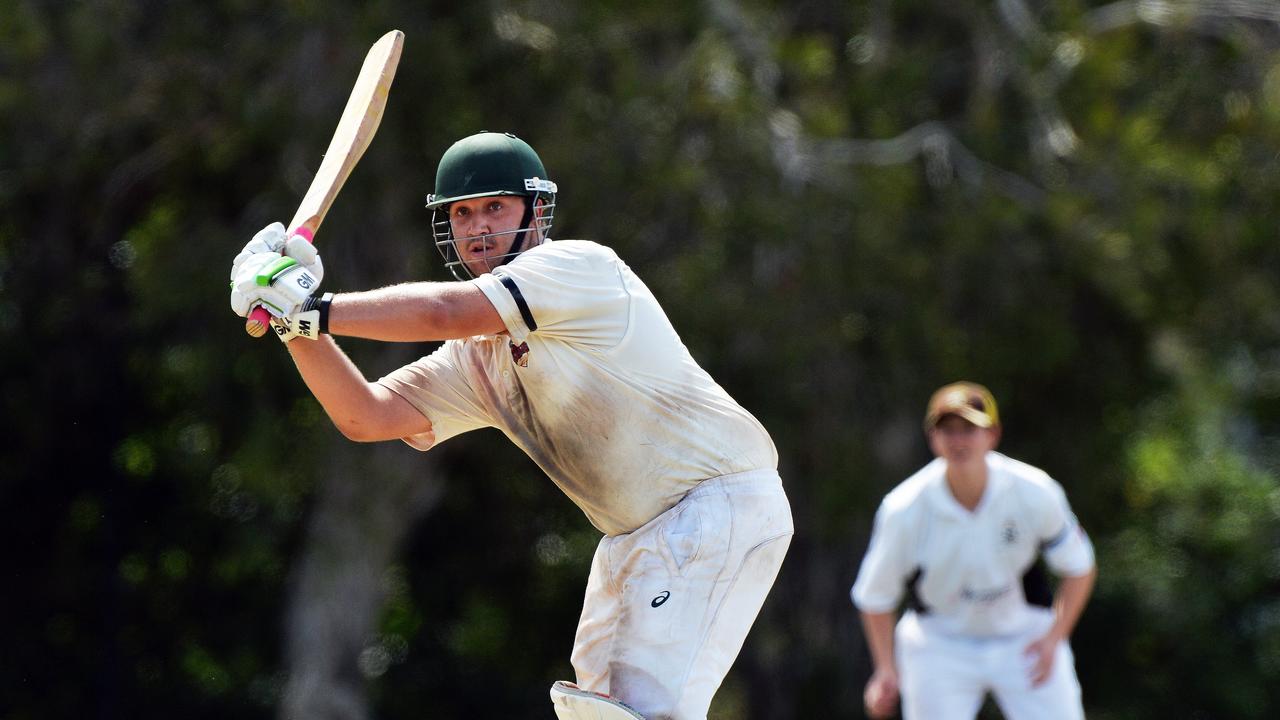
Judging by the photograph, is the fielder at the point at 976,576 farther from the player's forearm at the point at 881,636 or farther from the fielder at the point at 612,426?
the fielder at the point at 612,426

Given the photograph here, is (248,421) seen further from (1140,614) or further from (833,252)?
(1140,614)

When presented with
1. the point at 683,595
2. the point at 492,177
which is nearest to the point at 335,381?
the point at 492,177

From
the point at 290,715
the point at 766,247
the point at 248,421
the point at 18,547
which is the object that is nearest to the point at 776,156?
the point at 766,247

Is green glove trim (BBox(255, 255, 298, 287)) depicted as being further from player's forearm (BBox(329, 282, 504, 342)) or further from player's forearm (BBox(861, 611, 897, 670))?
player's forearm (BBox(861, 611, 897, 670))

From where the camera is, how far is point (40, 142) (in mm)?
10195

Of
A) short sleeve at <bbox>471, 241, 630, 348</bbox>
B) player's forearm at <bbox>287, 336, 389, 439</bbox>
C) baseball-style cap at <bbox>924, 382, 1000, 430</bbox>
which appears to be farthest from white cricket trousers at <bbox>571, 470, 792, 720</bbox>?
baseball-style cap at <bbox>924, 382, 1000, 430</bbox>

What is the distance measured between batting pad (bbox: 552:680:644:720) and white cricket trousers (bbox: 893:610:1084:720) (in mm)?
3255

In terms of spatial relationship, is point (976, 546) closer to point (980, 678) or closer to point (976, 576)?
point (976, 576)

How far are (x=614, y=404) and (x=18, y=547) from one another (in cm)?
943

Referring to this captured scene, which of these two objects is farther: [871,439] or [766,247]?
[871,439]

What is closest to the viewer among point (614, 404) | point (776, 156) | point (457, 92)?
point (614, 404)

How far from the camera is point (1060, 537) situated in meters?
6.85

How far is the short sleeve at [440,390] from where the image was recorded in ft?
14.5

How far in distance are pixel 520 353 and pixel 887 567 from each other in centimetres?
314
